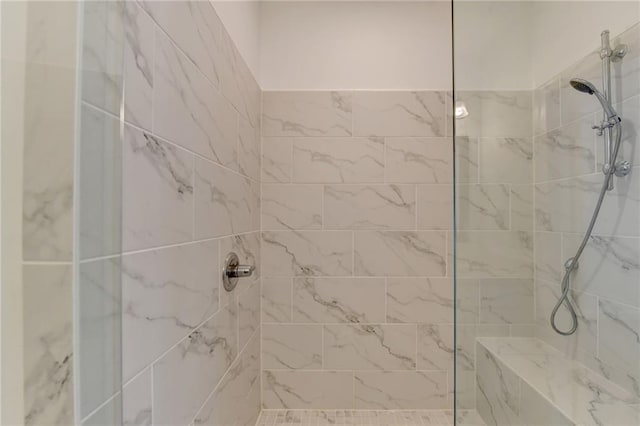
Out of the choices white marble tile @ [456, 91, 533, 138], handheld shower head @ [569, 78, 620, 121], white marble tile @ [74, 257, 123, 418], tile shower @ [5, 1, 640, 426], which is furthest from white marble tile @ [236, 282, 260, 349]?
handheld shower head @ [569, 78, 620, 121]

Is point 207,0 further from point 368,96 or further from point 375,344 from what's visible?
point 375,344

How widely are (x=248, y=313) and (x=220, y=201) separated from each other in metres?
0.54

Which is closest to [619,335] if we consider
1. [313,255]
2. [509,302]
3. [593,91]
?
[509,302]

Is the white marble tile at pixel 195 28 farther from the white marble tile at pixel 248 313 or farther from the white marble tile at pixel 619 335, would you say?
the white marble tile at pixel 619 335

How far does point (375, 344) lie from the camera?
4.91 ft

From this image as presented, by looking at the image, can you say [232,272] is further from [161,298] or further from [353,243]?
[353,243]

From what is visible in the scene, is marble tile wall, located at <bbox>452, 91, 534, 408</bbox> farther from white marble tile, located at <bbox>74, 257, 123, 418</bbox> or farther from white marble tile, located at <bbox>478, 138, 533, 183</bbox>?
white marble tile, located at <bbox>74, 257, 123, 418</bbox>

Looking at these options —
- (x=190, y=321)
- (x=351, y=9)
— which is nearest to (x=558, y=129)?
(x=351, y=9)

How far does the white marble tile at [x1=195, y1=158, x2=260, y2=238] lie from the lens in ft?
2.68

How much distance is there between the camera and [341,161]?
1.51 meters

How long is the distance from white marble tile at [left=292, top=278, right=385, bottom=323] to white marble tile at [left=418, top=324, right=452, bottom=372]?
8.2 inches

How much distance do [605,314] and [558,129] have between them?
71cm

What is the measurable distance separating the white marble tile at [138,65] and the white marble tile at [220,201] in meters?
0.22

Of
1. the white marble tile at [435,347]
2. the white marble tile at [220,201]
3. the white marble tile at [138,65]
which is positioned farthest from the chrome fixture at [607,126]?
the white marble tile at [138,65]
